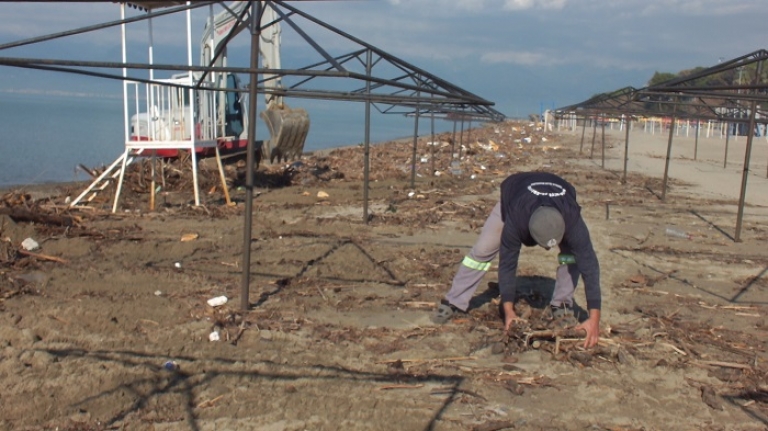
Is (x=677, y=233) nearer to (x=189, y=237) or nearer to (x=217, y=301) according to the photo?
(x=189, y=237)

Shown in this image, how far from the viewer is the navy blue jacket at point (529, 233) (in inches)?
224

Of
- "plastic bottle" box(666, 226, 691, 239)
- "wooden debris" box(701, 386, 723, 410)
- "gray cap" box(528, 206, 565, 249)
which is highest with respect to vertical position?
"gray cap" box(528, 206, 565, 249)

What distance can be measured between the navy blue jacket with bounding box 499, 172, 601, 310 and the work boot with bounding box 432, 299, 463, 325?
2.31 ft

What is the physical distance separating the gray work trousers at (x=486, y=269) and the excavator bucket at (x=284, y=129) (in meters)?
11.9

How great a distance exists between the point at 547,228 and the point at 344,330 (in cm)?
187

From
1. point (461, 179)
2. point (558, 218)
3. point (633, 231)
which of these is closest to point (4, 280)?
point (558, 218)

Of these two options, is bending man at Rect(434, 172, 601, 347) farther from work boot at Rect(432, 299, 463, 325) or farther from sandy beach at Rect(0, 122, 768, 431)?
sandy beach at Rect(0, 122, 768, 431)

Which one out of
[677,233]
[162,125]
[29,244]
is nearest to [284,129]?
[162,125]

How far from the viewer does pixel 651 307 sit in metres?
7.36

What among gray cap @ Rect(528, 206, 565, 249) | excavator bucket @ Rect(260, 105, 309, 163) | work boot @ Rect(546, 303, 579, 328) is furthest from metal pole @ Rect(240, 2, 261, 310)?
excavator bucket @ Rect(260, 105, 309, 163)

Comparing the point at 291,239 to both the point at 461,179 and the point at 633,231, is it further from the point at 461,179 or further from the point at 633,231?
the point at 461,179

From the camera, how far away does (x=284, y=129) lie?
58.9 feet

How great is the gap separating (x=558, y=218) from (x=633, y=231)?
271 inches

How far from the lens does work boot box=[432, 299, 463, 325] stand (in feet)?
21.6
